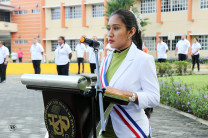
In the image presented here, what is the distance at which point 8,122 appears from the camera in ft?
19.6

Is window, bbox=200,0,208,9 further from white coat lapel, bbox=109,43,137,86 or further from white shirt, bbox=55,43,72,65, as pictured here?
white coat lapel, bbox=109,43,137,86

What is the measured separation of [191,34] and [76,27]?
14623 mm

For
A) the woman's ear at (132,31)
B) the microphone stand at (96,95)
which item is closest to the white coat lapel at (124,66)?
the woman's ear at (132,31)

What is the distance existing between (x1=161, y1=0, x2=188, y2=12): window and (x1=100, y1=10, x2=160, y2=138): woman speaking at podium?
101 ft

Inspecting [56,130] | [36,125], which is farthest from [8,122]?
[56,130]

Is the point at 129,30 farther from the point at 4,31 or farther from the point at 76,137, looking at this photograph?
the point at 4,31

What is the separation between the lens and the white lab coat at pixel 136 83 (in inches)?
77.3

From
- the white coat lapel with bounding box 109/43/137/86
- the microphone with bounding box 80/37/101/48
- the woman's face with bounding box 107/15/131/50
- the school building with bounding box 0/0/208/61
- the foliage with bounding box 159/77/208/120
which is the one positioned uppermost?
the school building with bounding box 0/0/208/61

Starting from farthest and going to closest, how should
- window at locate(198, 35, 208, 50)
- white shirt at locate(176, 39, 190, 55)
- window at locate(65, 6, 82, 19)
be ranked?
window at locate(65, 6, 82, 19), window at locate(198, 35, 208, 50), white shirt at locate(176, 39, 190, 55)

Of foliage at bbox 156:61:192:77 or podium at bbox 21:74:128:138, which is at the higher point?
podium at bbox 21:74:128:138

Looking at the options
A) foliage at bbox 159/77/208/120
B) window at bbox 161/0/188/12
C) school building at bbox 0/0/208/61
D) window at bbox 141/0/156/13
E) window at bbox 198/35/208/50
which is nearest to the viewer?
foliage at bbox 159/77/208/120

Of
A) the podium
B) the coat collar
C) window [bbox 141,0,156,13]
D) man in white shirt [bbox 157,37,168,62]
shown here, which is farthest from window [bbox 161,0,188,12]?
the podium

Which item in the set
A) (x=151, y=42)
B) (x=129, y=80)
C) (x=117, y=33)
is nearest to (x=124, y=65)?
(x=129, y=80)

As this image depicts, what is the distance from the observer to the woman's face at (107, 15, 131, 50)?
2.04m
